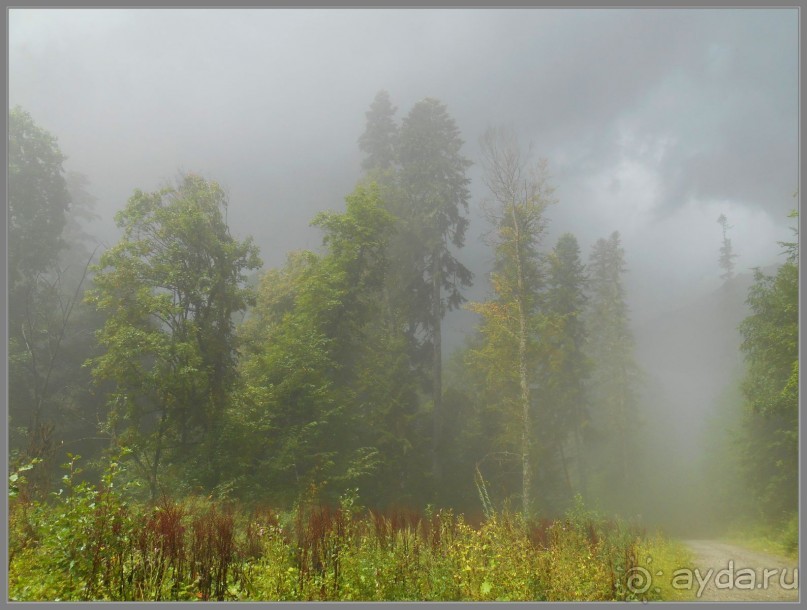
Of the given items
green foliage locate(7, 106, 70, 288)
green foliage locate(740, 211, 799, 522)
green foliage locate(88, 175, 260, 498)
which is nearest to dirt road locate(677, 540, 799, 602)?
green foliage locate(740, 211, 799, 522)

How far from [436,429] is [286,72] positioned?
11.2 m

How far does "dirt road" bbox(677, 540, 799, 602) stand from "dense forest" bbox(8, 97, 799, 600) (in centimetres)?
82

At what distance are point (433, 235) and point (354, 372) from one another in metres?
6.16

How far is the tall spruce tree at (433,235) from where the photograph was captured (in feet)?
50.0

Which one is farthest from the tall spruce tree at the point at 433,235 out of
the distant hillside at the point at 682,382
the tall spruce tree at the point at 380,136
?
the distant hillside at the point at 682,382

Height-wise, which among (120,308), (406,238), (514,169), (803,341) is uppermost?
(514,169)

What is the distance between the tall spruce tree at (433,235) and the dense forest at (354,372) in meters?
0.08

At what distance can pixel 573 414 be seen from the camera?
18344 millimetres

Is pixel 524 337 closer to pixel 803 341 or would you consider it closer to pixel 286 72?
pixel 803 341

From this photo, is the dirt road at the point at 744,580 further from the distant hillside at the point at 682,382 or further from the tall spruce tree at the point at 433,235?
the tall spruce tree at the point at 433,235

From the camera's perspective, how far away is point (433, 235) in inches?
629

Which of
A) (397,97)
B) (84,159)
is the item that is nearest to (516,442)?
(397,97)

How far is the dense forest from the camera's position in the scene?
643cm

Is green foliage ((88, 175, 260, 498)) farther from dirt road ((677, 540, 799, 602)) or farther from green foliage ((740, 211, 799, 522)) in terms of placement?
green foliage ((740, 211, 799, 522))
